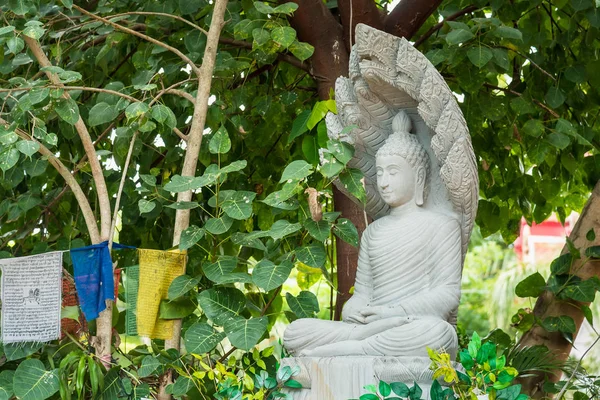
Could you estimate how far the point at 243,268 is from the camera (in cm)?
586

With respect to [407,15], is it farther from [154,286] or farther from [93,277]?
[93,277]

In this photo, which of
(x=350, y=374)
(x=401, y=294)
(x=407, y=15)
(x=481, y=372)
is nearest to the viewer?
(x=481, y=372)

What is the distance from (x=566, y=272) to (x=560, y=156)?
100 centimetres

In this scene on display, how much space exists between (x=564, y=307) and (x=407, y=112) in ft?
5.69

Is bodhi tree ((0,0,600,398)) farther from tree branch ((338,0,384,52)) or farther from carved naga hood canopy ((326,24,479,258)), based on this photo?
carved naga hood canopy ((326,24,479,258))

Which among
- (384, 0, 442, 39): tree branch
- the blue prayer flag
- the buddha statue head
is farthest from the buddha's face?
(384, 0, 442, 39): tree branch

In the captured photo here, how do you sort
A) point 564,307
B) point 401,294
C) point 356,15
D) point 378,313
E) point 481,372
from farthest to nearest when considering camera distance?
point 356,15, point 564,307, point 401,294, point 378,313, point 481,372

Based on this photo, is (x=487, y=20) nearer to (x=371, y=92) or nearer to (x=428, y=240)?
(x=371, y=92)

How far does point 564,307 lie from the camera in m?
5.26

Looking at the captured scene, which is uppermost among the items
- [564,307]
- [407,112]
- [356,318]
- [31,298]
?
[407,112]

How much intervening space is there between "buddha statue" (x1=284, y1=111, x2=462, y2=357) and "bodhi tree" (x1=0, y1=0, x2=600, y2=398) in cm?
19

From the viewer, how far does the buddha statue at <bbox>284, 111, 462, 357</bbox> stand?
3.50m

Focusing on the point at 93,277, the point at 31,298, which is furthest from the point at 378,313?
the point at 31,298

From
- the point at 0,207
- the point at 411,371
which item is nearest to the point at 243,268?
the point at 0,207
